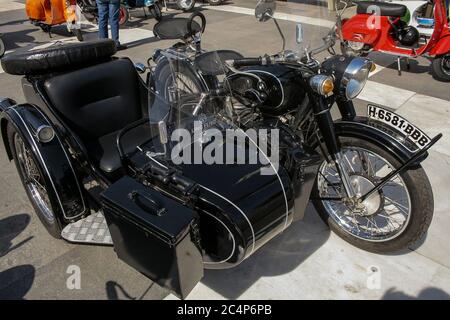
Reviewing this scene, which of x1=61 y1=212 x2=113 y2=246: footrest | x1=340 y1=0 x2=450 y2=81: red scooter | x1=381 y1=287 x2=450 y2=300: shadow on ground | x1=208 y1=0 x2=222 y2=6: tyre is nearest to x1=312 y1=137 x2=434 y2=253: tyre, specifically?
x1=381 y1=287 x2=450 y2=300: shadow on ground

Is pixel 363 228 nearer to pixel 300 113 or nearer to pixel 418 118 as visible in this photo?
pixel 300 113

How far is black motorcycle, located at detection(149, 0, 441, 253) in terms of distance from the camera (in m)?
1.93

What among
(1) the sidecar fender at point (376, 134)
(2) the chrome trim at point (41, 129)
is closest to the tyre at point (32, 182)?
(2) the chrome trim at point (41, 129)

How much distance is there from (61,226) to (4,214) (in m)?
0.73

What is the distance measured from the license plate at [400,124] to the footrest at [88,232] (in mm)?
1666

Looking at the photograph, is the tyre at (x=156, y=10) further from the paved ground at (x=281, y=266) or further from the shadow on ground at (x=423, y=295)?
the shadow on ground at (x=423, y=295)

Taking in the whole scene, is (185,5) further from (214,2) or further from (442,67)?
(442,67)

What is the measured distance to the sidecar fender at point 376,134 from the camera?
1899 mm

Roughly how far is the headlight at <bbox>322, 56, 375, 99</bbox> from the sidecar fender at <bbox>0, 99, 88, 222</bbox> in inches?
59.8

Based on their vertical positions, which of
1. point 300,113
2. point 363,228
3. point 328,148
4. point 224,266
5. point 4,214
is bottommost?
point 4,214

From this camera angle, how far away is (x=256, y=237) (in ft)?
5.50

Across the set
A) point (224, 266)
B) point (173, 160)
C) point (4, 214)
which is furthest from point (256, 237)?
point (4, 214)

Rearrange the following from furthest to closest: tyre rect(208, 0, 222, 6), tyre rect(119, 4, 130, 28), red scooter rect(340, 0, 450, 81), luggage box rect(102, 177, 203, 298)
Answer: tyre rect(208, 0, 222, 6)
tyre rect(119, 4, 130, 28)
red scooter rect(340, 0, 450, 81)
luggage box rect(102, 177, 203, 298)

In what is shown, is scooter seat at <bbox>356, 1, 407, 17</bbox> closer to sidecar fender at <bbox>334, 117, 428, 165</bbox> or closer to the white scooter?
the white scooter
